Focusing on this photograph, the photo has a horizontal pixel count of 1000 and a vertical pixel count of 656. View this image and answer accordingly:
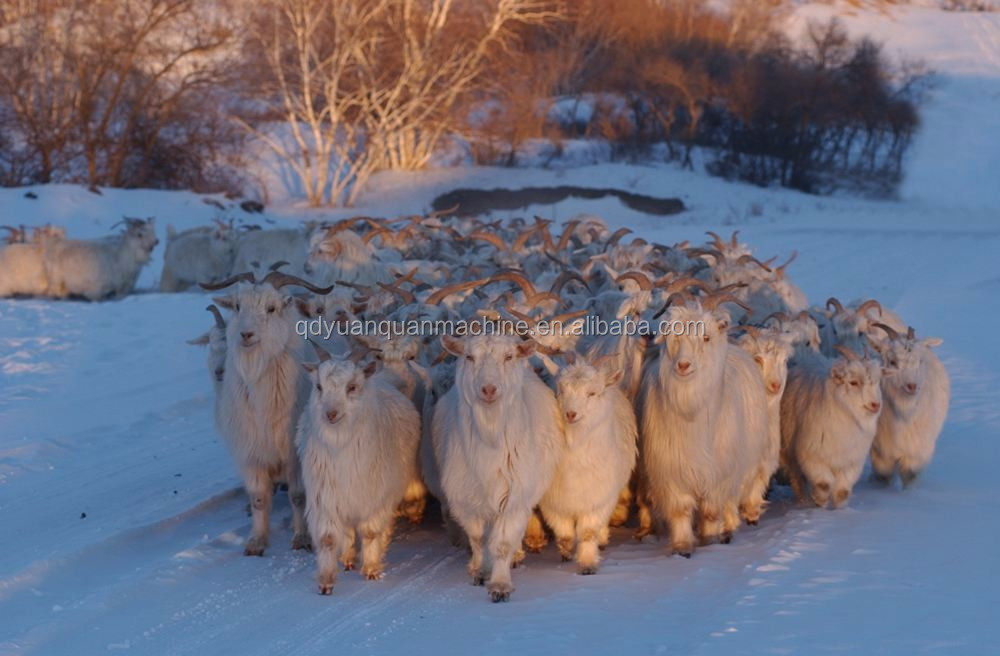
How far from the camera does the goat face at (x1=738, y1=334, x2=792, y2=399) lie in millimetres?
9344

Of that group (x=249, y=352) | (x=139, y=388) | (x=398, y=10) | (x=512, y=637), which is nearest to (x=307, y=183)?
(x=398, y=10)

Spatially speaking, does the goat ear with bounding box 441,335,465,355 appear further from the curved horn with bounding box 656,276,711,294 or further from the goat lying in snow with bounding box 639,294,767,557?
the curved horn with bounding box 656,276,711,294

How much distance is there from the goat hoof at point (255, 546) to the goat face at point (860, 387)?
14.4 feet

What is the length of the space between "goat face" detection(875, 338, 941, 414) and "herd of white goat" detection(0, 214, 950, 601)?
0.02 metres

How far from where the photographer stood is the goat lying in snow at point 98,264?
18906 mm

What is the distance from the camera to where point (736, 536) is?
28.5ft

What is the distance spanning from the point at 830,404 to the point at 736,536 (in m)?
→ 1.41

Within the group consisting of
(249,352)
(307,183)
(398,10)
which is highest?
(398,10)

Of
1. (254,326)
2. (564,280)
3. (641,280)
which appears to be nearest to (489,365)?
(254,326)

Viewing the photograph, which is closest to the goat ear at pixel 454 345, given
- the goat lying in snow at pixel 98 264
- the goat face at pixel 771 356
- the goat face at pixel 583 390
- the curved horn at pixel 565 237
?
the goat face at pixel 583 390

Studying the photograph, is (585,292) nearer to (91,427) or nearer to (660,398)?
(660,398)

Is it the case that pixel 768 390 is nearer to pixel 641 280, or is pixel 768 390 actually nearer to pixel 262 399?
pixel 641 280

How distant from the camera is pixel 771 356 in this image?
30.9 feet

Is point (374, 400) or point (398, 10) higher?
point (398, 10)
